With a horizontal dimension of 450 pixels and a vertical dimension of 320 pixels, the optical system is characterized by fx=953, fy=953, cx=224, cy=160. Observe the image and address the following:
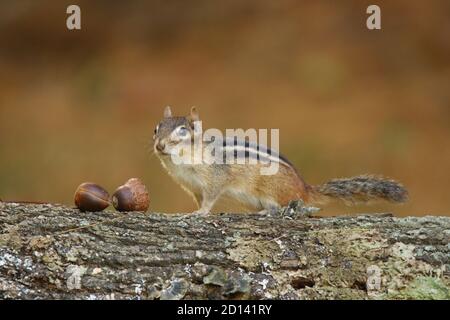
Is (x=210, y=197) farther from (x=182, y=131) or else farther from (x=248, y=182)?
(x=182, y=131)

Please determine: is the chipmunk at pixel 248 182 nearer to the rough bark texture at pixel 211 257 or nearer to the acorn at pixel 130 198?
the acorn at pixel 130 198

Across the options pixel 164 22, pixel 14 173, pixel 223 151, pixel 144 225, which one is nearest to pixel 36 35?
pixel 164 22

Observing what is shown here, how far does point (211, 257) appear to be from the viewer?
4.74 metres

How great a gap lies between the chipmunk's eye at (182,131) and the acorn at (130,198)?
3.05 feet

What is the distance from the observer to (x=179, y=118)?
6301mm

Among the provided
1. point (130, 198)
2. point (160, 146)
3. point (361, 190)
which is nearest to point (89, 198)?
point (130, 198)

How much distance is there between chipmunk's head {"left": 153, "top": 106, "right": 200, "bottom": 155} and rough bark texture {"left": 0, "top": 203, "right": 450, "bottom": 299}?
1132 mm

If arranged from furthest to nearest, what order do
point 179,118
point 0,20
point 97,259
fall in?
point 0,20 < point 179,118 < point 97,259

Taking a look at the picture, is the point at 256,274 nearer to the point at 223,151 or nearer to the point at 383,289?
the point at 383,289

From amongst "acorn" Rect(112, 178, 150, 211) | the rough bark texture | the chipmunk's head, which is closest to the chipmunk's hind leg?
the chipmunk's head

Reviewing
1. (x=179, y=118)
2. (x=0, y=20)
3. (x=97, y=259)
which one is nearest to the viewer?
(x=97, y=259)

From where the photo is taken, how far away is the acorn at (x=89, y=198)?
5.08 metres

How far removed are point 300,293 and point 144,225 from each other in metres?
0.87

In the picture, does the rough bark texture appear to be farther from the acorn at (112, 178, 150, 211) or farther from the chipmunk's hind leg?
the chipmunk's hind leg
